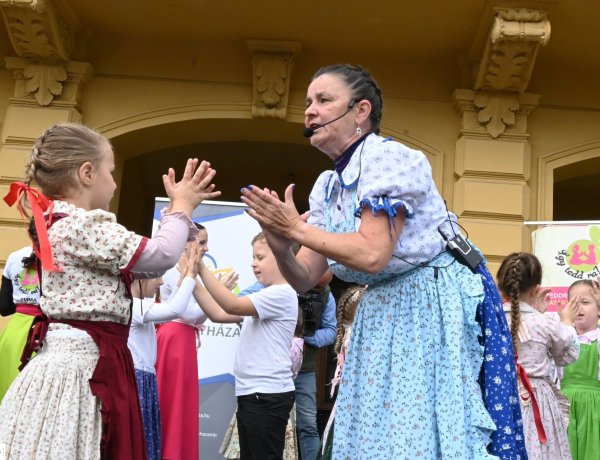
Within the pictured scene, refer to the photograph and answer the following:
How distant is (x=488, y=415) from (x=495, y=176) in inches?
222

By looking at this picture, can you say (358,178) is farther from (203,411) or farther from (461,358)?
(203,411)

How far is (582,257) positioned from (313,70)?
3065mm

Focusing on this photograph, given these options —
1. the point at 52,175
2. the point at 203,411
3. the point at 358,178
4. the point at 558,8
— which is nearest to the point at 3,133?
the point at 203,411

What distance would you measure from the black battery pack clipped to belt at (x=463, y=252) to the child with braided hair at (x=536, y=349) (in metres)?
2.40

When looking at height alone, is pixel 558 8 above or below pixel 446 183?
above

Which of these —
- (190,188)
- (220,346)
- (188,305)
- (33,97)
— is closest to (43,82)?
(33,97)

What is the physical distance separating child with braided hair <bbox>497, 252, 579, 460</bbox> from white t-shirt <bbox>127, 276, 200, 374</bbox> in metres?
1.87

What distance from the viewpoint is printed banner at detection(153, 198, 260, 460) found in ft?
20.1

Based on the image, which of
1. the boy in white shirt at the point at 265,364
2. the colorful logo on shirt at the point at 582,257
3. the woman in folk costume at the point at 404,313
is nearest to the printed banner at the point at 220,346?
the boy in white shirt at the point at 265,364

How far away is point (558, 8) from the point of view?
7.38m

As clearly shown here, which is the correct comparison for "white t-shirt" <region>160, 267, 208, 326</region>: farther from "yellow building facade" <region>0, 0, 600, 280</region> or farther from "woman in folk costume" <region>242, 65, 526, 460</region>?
"woman in folk costume" <region>242, 65, 526, 460</region>

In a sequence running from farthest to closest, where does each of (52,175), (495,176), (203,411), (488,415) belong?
(495,176) < (203,411) < (52,175) < (488,415)

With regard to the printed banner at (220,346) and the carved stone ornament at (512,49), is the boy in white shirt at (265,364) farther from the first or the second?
the carved stone ornament at (512,49)

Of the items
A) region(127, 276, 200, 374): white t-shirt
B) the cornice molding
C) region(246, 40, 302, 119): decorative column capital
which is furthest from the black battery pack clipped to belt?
region(246, 40, 302, 119): decorative column capital
